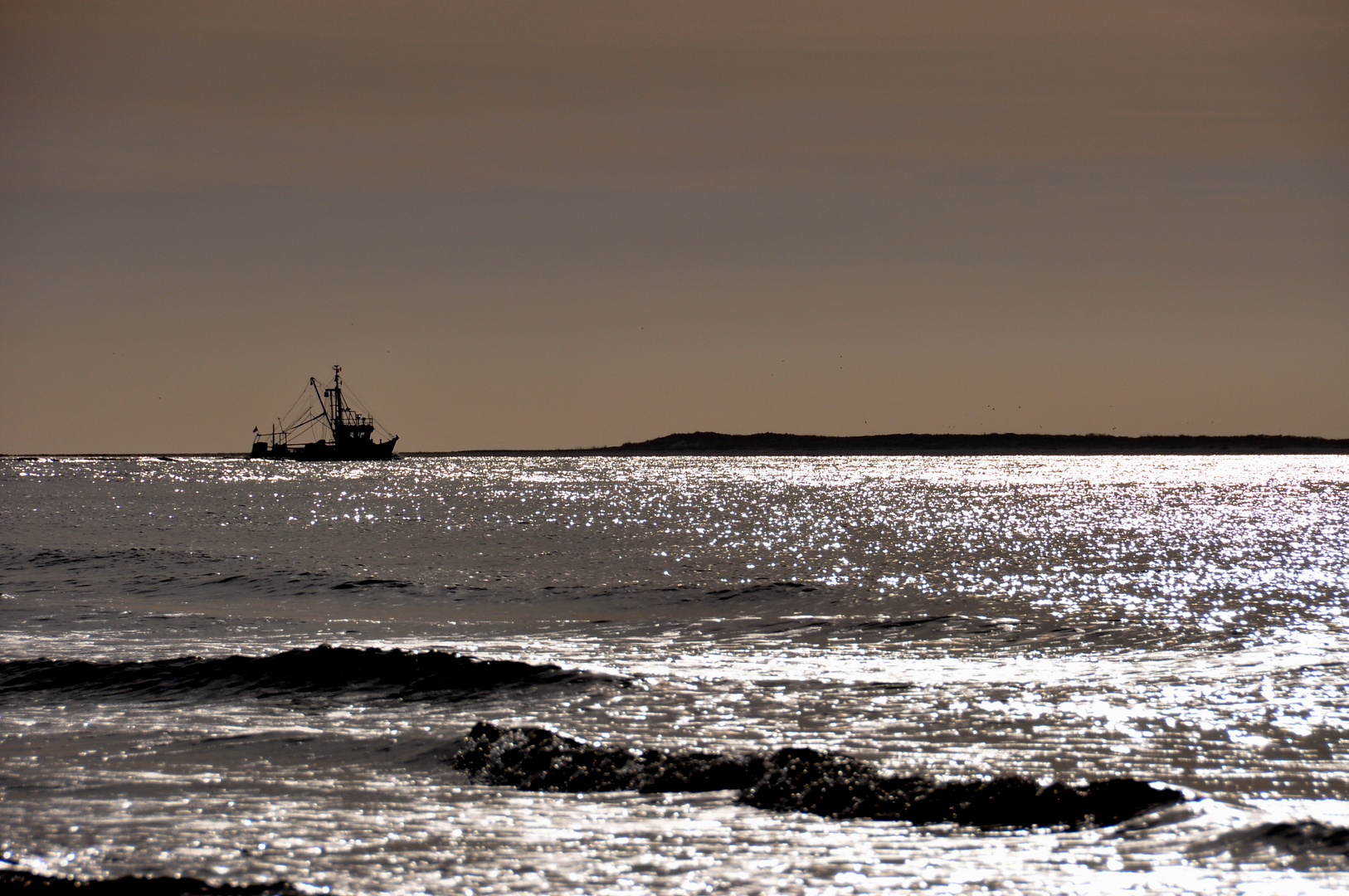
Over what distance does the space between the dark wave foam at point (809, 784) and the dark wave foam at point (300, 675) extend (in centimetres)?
527

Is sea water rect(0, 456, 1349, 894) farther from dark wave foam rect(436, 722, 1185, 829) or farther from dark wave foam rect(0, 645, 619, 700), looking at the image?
dark wave foam rect(436, 722, 1185, 829)

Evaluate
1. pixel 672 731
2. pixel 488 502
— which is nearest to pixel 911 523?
pixel 488 502

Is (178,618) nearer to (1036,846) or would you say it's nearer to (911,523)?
(1036,846)

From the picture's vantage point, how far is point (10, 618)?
28938 millimetres

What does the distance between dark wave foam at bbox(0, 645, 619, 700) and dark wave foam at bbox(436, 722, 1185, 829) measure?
5275 millimetres

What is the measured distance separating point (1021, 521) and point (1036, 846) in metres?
69.8

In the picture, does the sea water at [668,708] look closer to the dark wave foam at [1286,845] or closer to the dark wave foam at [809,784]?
the dark wave foam at [1286,845]

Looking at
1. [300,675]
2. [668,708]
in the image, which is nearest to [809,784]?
[668,708]

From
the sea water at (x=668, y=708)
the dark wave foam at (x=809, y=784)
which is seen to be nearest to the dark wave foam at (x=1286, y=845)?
the sea water at (x=668, y=708)

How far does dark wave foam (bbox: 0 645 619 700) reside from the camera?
19.2 meters

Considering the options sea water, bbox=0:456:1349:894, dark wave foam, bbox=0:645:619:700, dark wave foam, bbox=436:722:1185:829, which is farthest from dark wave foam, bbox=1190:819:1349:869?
dark wave foam, bbox=0:645:619:700

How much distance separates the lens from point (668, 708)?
17.7 m

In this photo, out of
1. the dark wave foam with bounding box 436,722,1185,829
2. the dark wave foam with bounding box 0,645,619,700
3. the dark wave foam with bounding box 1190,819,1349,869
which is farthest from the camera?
the dark wave foam with bounding box 0,645,619,700

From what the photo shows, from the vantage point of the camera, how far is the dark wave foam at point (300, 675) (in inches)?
758
